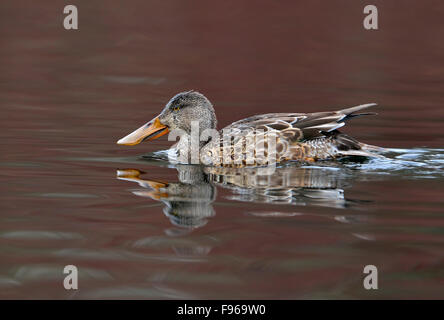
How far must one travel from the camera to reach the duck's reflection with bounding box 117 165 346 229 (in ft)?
21.1

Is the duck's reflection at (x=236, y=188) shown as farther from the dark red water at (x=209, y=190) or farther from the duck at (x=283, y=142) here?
the duck at (x=283, y=142)

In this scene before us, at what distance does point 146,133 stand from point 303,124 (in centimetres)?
202

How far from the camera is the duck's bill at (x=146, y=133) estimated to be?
352 inches

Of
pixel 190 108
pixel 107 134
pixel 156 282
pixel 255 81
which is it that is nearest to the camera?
pixel 156 282

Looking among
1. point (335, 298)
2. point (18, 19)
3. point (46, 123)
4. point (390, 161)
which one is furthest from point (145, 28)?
point (335, 298)

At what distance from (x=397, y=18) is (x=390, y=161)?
54.4 ft

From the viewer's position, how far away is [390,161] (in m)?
8.38

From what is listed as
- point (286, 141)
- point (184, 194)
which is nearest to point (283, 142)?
point (286, 141)

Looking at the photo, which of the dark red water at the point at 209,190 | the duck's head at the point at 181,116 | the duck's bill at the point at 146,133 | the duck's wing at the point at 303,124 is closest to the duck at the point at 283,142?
the duck's wing at the point at 303,124

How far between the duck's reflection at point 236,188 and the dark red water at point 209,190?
0.03m

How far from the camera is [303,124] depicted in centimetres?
851

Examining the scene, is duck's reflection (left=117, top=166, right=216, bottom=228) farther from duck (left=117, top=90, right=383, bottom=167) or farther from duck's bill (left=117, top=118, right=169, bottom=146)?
duck's bill (left=117, top=118, right=169, bottom=146)

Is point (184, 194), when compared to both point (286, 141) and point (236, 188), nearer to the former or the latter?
point (236, 188)
